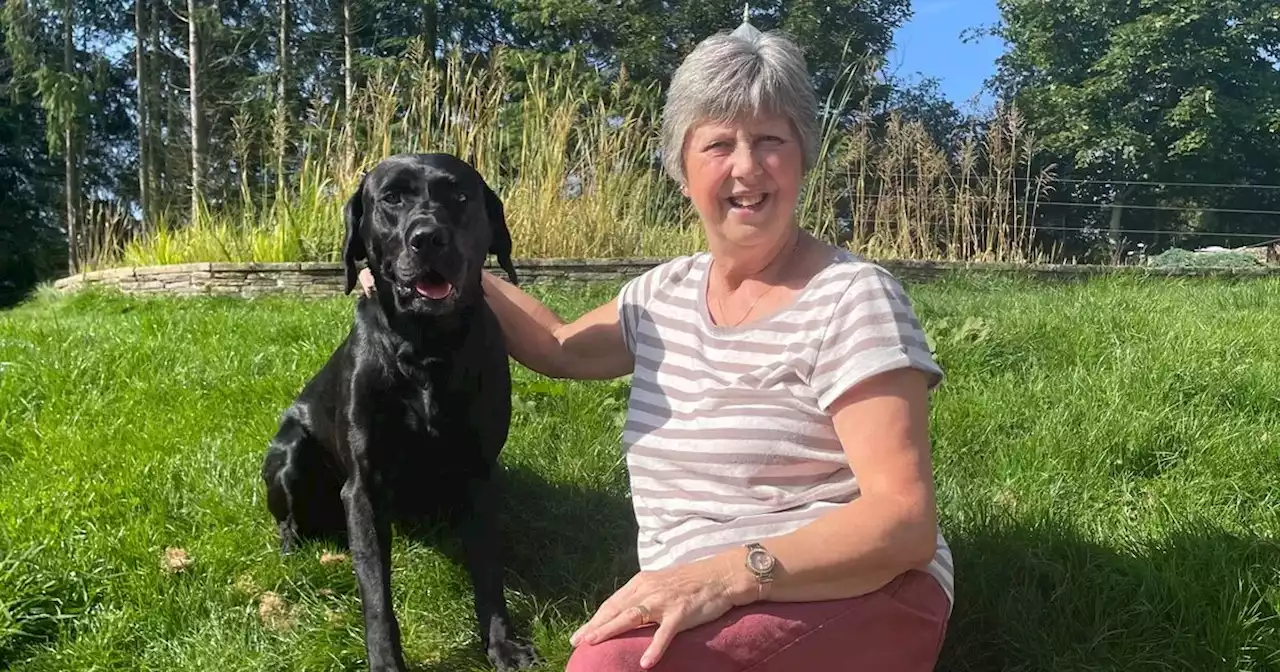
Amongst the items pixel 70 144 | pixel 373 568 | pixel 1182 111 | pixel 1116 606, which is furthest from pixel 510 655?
pixel 1182 111

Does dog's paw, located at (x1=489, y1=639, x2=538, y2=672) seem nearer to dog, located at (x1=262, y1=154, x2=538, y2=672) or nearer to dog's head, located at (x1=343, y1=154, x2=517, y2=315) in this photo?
dog, located at (x1=262, y1=154, x2=538, y2=672)

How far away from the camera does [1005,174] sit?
954 cm

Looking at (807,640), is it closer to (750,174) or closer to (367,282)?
(750,174)

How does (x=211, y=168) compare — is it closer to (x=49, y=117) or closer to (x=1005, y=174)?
(x=49, y=117)

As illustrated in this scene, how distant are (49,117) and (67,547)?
66.4 ft

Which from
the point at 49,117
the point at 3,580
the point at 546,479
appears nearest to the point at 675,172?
the point at 546,479

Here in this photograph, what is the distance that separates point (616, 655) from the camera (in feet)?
4.61

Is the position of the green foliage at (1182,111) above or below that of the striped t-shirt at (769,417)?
above

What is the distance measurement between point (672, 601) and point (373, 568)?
1.11 m

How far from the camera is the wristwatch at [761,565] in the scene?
4.83 ft

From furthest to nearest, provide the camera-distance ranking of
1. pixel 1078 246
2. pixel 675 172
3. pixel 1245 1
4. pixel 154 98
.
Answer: pixel 1245 1 → pixel 154 98 → pixel 1078 246 → pixel 675 172

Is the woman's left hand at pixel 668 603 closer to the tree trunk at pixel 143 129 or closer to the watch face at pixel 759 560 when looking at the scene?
the watch face at pixel 759 560

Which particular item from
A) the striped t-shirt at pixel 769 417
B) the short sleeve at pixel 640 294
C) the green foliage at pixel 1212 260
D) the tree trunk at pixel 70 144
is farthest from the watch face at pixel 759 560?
the tree trunk at pixel 70 144

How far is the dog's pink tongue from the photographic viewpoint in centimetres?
228
